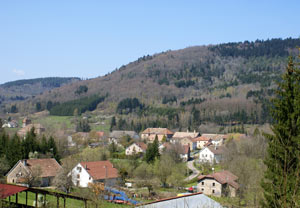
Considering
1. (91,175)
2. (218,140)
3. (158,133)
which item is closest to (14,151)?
(91,175)

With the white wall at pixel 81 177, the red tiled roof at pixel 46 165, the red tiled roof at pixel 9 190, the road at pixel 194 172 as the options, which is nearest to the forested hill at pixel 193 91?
the road at pixel 194 172

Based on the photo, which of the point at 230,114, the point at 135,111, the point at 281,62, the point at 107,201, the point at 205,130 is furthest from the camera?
the point at 281,62

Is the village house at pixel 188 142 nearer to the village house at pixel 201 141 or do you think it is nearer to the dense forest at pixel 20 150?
the village house at pixel 201 141

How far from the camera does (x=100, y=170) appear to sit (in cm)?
4075

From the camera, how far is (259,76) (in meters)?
166

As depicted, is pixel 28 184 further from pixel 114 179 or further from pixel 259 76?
pixel 259 76

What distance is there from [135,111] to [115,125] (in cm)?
2656

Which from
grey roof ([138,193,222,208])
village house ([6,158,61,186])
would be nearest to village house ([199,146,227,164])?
village house ([6,158,61,186])

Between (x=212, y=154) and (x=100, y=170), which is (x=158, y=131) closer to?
(x=212, y=154)

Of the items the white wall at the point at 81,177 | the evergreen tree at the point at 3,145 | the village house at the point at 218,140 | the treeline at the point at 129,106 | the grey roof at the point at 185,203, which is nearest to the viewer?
the grey roof at the point at 185,203

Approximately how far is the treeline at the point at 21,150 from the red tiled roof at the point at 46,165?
8.47 feet

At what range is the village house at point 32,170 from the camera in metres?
36.6

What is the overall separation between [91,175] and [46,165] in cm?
516

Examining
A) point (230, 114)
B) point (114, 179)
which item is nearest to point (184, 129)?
point (230, 114)
